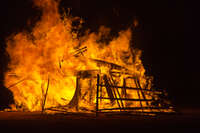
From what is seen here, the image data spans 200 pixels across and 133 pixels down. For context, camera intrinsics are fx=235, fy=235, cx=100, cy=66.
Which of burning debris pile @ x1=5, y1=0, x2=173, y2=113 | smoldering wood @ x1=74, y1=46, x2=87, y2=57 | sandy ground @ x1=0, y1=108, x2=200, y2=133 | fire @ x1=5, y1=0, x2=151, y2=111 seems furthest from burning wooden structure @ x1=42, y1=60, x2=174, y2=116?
sandy ground @ x1=0, y1=108, x2=200, y2=133

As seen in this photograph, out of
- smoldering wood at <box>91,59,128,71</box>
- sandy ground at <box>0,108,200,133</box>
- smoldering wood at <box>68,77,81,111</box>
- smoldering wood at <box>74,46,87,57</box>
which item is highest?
smoldering wood at <box>74,46,87,57</box>

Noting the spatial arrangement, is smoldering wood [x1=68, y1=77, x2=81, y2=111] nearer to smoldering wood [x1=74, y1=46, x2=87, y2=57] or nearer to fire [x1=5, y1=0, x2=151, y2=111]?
fire [x1=5, y1=0, x2=151, y2=111]

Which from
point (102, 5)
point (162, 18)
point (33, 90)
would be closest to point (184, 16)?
point (162, 18)

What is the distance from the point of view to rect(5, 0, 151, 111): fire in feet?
38.2

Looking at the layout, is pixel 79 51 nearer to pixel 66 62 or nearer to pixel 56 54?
pixel 66 62

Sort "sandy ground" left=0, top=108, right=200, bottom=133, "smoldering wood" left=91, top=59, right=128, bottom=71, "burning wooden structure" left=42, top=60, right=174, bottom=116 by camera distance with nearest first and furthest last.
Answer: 1. "sandy ground" left=0, top=108, right=200, bottom=133
2. "burning wooden structure" left=42, top=60, right=174, bottom=116
3. "smoldering wood" left=91, top=59, right=128, bottom=71

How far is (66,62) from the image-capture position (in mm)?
11812

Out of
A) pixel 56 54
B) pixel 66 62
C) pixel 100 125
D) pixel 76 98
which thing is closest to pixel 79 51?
pixel 66 62

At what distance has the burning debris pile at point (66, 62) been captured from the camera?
1162 cm

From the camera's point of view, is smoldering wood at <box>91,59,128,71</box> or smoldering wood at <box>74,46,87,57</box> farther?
smoldering wood at <box>74,46,87,57</box>

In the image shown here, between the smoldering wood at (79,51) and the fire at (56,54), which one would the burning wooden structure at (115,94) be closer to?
the fire at (56,54)

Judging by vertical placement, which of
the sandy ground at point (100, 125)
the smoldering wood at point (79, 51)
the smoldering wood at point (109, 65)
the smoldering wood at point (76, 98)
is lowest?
the sandy ground at point (100, 125)

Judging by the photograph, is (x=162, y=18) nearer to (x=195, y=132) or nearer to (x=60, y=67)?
(x=60, y=67)

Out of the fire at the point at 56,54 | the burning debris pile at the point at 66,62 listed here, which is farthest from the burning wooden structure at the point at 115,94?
the fire at the point at 56,54
